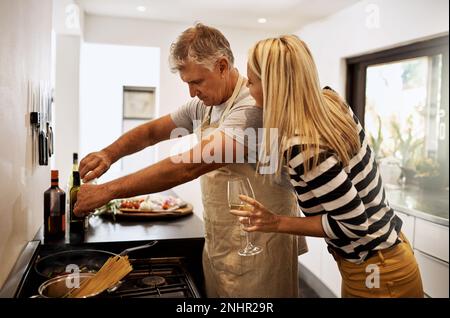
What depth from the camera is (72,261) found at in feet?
2.33

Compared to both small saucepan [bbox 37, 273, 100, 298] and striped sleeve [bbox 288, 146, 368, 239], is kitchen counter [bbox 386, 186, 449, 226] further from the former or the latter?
small saucepan [bbox 37, 273, 100, 298]

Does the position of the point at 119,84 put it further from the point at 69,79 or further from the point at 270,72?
the point at 270,72

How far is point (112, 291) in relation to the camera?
63 cm

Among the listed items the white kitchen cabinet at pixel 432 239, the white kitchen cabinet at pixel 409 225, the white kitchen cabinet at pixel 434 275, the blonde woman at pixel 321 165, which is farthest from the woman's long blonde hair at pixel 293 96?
the white kitchen cabinet at pixel 434 275

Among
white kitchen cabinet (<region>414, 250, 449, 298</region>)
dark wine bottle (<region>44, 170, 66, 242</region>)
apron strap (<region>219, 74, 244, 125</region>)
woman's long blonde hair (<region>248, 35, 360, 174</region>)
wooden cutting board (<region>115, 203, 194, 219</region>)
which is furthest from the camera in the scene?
white kitchen cabinet (<region>414, 250, 449, 298</region>)

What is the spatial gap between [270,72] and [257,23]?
162 mm

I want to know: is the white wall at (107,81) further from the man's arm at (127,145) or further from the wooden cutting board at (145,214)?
the wooden cutting board at (145,214)

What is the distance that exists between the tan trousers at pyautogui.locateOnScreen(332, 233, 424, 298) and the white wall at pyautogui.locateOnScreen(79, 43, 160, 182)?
0.48 m

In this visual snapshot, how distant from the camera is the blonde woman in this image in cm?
60

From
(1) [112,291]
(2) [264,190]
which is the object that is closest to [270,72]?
(2) [264,190]

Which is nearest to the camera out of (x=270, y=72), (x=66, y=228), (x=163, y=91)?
(x=270, y=72)

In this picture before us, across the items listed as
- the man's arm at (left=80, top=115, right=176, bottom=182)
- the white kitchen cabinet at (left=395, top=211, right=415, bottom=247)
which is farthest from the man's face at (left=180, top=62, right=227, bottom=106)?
the white kitchen cabinet at (left=395, top=211, right=415, bottom=247)

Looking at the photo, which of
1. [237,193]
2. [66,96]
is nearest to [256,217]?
[237,193]

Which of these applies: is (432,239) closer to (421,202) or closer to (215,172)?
(421,202)
